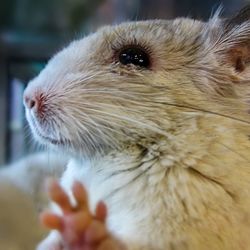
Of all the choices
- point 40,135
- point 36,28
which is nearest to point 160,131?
point 40,135

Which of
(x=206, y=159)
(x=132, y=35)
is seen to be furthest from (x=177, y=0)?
(x=206, y=159)

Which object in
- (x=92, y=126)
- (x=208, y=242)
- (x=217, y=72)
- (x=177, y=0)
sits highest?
(x=177, y=0)

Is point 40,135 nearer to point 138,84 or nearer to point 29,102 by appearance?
point 29,102

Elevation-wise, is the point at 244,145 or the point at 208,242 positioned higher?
the point at 244,145

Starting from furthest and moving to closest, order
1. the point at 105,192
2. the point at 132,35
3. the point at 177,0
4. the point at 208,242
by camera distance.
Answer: the point at 177,0, the point at 132,35, the point at 105,192, the point at 208,242

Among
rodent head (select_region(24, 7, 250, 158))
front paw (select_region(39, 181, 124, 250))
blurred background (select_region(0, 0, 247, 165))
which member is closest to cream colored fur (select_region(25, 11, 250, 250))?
rodent head (select_region(24, 7, 250, 158))

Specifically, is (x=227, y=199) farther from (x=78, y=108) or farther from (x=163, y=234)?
(x=78, y=108)

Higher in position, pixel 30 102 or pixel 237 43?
pixel 237 43
